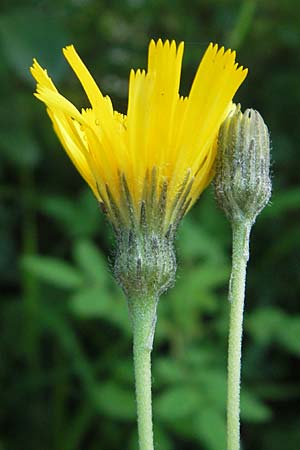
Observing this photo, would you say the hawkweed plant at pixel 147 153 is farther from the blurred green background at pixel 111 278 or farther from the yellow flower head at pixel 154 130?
the blurred green background at pixel 111 278

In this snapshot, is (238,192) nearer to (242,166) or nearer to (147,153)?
(242,166)

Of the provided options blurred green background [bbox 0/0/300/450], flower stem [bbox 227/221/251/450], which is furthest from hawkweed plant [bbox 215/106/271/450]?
blurred green background [bbox 0/0/300/450]

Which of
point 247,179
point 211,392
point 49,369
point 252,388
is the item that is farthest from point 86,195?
point 247,179

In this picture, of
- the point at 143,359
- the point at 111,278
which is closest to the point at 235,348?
the point at 143,359

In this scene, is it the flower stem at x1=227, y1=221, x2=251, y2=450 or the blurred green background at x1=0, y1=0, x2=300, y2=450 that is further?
the blurred green background at x1=0, y1=0, x2=300, y2=450

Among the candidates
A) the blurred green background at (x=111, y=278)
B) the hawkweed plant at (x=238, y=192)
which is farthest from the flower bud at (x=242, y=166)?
the blurred green background at (x=111, y=278)

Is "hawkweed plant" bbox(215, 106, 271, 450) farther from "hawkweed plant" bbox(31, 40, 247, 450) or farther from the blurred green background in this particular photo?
the blurred green background

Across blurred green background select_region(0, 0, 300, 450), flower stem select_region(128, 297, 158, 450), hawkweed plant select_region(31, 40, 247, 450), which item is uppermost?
blurred green background select_region(0, 0, 300, 450)
